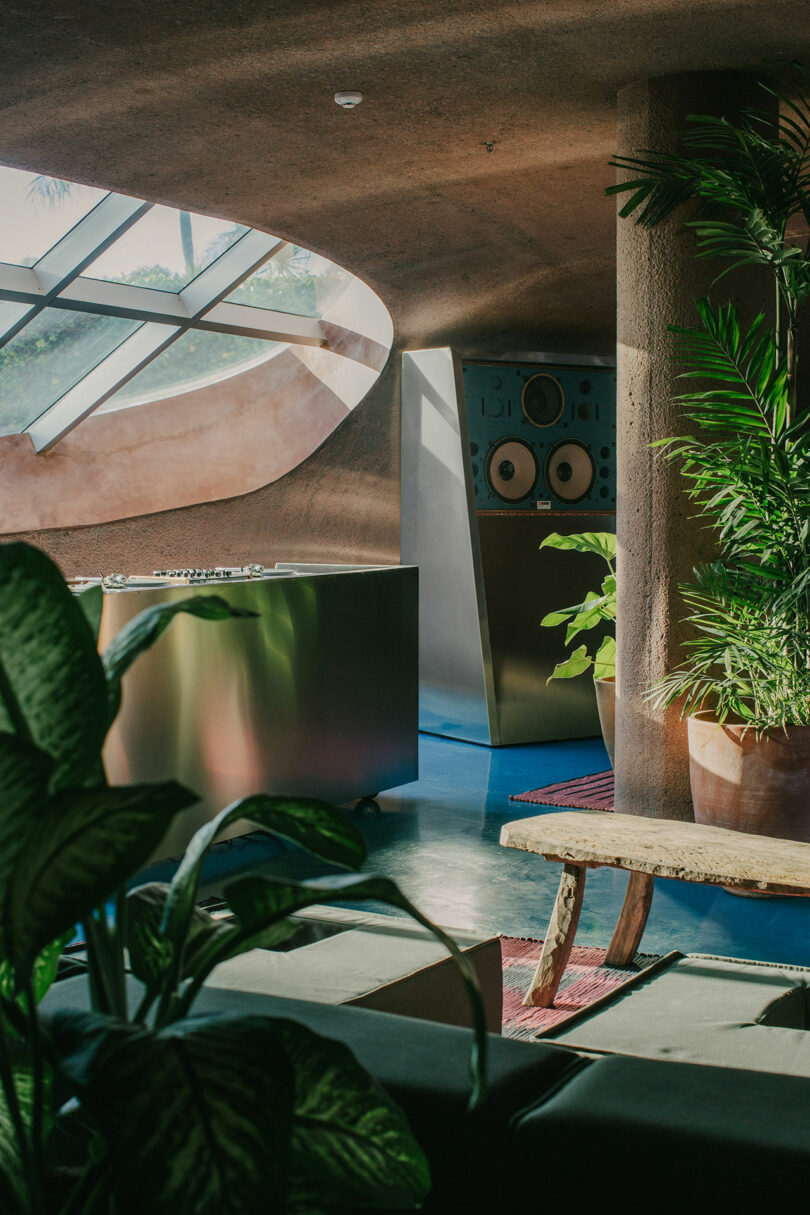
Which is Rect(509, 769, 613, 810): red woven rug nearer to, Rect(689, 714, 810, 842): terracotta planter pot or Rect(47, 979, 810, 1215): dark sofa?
Rect(689, 714, 810, 842): terracotta planter pot

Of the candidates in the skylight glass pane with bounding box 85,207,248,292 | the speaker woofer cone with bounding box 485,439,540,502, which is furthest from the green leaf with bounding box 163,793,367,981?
the skylight glass pane with bounding box 85,207,248,292

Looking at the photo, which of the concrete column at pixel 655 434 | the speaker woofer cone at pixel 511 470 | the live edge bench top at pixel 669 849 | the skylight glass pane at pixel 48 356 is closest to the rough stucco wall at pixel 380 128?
the concrete column at pixel 655 434

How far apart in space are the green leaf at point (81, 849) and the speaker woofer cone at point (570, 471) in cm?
692

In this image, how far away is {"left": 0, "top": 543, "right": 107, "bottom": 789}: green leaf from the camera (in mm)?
719

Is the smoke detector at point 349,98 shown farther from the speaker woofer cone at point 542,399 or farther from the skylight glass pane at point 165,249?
the speaker woofer cone at point 542,399

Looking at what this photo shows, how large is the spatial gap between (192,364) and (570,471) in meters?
3.42

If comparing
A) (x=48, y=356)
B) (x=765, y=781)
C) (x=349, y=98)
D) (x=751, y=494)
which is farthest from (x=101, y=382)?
(x=765, y=781)

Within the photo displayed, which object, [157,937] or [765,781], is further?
[765,781]

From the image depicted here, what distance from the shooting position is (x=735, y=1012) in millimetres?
2164

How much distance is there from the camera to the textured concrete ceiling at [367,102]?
148 inches

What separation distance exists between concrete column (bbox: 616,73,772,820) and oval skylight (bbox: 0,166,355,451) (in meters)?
3.32

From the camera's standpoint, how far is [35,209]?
6898 millimetres

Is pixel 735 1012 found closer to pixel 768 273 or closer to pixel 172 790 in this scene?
pixel 172 790

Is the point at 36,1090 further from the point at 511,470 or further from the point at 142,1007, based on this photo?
the point at 511,470
